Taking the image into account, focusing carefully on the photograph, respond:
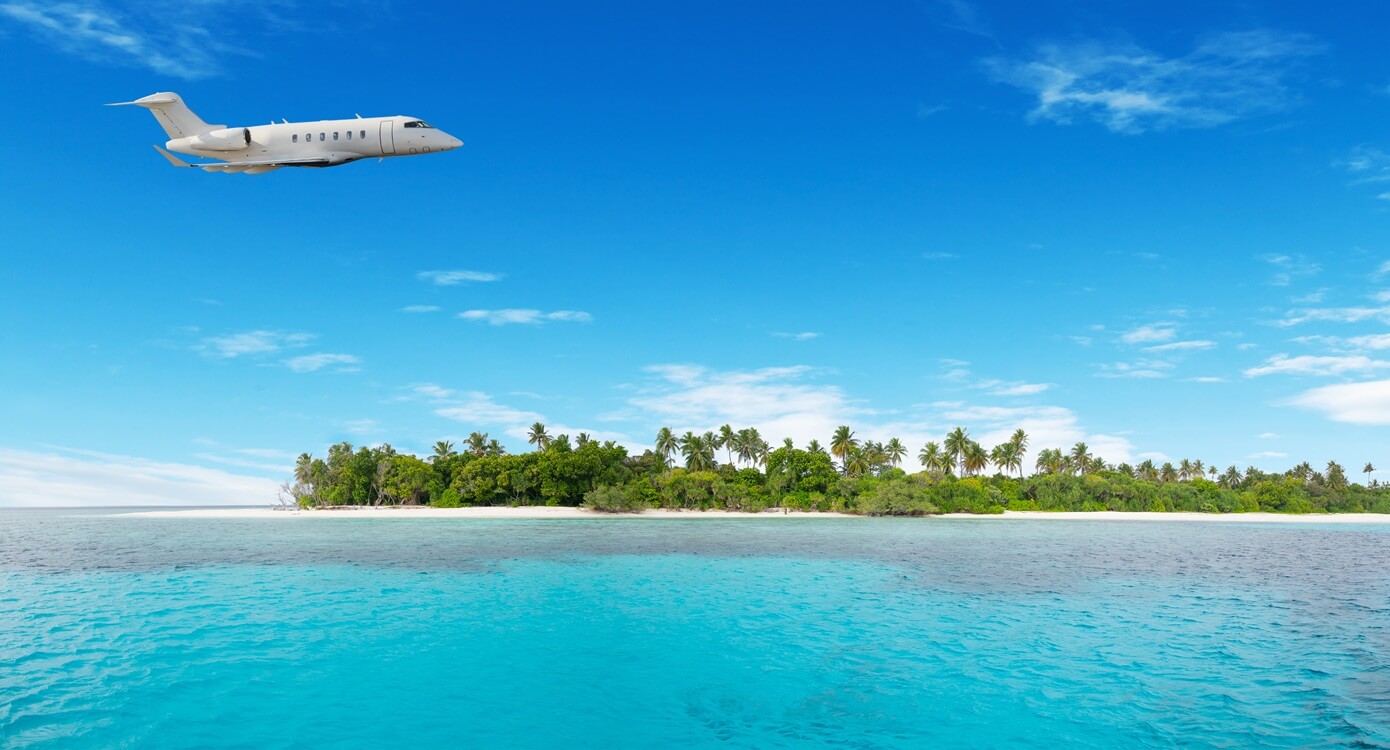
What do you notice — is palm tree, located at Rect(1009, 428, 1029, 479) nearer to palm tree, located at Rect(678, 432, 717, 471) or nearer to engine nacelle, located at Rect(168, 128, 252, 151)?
palm tree, located at Rect(678, 432, 717, 471)

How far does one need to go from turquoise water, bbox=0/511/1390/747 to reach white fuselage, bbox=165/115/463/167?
14.7 metres

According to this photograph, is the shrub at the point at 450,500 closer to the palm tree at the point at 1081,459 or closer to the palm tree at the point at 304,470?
the palm tree at the point at 304,470

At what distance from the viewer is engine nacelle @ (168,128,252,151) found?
2181 centimetres

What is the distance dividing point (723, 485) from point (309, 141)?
8871 cm

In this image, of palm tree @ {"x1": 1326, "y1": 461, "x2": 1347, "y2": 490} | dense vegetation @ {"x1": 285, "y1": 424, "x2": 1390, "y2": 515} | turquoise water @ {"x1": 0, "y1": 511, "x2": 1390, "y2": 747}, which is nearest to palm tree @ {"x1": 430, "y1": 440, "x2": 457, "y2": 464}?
dense vegetation @ {"x1": 285, "y1": 424, "x2": 1390, "y2": 515}

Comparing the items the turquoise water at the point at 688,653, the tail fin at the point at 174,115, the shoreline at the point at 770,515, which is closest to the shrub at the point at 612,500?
the shoreline at the point at 770,515

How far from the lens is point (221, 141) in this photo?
21.8 m

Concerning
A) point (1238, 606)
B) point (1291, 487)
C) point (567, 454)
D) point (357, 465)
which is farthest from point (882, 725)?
point (1291, 487)

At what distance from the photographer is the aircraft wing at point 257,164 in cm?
2159

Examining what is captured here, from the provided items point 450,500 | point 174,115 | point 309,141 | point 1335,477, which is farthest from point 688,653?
point 1335,477

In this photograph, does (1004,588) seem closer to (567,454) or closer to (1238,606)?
(1238,606)

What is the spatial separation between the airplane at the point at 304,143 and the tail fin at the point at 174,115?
3.41ft

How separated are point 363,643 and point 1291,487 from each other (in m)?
147

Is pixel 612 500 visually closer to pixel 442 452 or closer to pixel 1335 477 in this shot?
pixel 442 452
